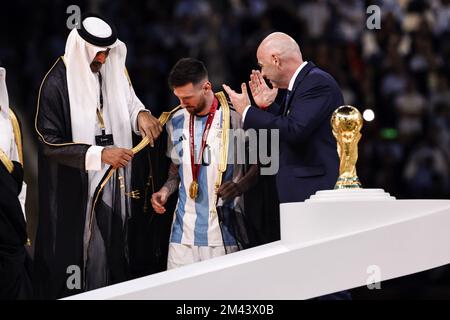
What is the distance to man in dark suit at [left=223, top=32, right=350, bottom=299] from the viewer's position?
5.56 metres

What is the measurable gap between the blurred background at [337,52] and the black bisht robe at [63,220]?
1.81m

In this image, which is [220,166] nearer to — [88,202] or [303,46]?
[88,202]

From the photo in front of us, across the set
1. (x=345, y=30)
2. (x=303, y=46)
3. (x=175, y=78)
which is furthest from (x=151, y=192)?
(x=345, y=30)

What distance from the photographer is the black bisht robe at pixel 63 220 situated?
579 centimetres

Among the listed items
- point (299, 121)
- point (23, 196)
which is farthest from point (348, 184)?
point (23, 196)

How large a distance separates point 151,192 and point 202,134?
390 mm

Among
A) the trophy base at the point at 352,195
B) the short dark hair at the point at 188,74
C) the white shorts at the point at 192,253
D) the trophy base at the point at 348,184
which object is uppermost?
the short dark hair at the point at 188,74

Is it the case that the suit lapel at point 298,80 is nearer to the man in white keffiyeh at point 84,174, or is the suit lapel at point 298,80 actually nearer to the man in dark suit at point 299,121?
the man in dark suit at point 299,121

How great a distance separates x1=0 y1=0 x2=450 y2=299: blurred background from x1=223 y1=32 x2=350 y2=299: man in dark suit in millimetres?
1809

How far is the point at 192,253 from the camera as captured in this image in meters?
5.83

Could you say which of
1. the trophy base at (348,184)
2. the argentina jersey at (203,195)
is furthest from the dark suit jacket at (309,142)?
the trophy base at (348,184)

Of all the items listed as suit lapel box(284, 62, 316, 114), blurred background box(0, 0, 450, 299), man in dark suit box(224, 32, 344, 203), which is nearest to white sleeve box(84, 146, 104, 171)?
man in dark suit box(224, 32, 344, 203)
